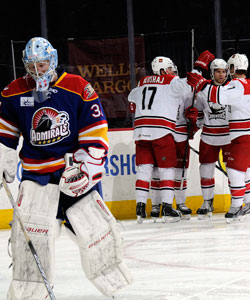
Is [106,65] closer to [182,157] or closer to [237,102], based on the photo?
[182,157]

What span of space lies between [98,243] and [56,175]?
0.32m

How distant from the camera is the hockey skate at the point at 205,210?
18.0 feet

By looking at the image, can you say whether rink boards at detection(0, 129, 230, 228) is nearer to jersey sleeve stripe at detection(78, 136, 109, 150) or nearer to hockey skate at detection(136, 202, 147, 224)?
hockey skate at detection(136, 202, 147, 224)

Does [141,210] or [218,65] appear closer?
[141,210]

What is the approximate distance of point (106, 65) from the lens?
6828 mm

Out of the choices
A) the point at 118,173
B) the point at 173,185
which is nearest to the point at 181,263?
the point at 173,185

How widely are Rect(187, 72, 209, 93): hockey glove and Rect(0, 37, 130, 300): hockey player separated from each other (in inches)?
100

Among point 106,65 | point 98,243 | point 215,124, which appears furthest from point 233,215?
point 98,243

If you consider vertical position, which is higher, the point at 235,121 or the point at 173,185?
the point at 235,121

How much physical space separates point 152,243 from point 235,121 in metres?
1.36

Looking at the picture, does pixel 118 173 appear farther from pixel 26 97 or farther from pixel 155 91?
pixel 26 97

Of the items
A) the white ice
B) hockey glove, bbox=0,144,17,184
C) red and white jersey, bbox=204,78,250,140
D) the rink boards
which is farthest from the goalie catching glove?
the rink boards

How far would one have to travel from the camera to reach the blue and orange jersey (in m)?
2.61

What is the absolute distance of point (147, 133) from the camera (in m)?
5.34
